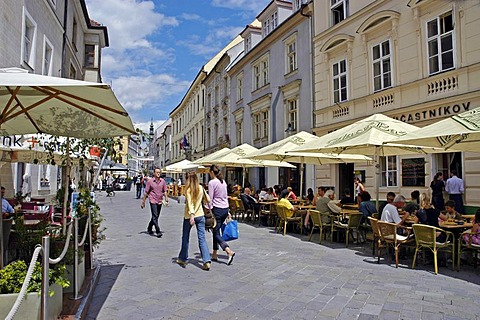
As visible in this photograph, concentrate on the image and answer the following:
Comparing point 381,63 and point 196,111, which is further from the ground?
point 196,111

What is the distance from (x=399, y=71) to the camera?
13305 millimetres

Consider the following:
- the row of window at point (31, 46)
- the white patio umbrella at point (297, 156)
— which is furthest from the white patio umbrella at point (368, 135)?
the row of window at point (31, 46)

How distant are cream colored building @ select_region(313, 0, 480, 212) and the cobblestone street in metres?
Result: 5.56

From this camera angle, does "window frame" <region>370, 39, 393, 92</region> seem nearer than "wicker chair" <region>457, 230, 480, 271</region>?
No

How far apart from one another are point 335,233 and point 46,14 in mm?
13627

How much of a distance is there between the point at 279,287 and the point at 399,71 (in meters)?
10.4

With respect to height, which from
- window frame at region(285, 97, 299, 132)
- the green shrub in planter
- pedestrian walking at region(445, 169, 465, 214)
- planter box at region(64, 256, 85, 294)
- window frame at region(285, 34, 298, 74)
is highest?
window frame at region(285, 34, 298, 74)

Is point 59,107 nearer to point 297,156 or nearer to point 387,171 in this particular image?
point 297,156

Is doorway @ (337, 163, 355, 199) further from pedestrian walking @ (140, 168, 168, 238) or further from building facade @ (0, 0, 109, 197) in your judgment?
building facade @ (0, 0, 109, 197)

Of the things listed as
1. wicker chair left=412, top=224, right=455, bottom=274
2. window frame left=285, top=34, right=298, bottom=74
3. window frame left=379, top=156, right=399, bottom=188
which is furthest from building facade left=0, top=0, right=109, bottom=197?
window frame left=379, top=156, right=399, bottom=188

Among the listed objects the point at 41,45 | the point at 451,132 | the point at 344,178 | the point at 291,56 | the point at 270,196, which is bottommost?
the point at 270,196

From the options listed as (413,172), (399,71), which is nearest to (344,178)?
(413,172)

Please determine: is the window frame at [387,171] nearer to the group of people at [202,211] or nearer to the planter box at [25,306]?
the group of people at [202,211]

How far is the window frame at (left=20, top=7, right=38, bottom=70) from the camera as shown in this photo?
480 inches
